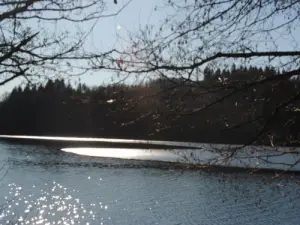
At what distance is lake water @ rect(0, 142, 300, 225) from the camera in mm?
13633

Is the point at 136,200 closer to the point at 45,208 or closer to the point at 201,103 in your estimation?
the point at 45,208

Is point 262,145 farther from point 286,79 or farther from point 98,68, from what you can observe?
point 98,68

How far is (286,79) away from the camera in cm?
304

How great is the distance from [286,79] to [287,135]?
966 millimetres

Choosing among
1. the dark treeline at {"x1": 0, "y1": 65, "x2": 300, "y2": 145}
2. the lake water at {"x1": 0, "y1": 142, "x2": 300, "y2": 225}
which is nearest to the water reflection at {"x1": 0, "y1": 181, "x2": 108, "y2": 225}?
the lake water at {"x1": 0, "y1": 142, "x2": 300, "y2": 225}

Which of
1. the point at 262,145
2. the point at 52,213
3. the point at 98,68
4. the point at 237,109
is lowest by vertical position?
the point at 52,213

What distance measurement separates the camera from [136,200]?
642 inches

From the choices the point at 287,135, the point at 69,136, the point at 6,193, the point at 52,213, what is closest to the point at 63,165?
the point at 6,193

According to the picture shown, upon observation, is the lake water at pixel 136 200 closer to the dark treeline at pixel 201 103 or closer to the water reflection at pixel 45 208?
the water reflection at pixel 45 208

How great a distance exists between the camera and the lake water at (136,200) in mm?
13633

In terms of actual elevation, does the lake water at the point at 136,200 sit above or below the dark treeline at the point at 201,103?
below

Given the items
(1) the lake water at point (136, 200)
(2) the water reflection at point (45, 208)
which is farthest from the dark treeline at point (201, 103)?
(2) the water reflection at point (45, 208)

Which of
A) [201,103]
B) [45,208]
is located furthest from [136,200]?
[201,103]

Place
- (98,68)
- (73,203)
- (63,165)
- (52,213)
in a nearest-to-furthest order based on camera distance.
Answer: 1. (98,68)
2. (52,213)
3. (73,203)
4. (63,165)
